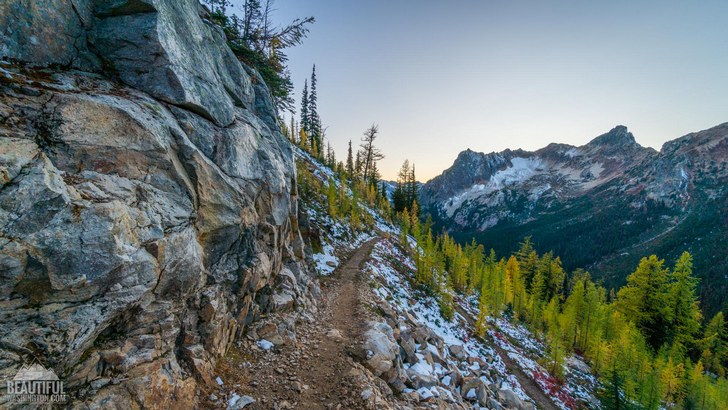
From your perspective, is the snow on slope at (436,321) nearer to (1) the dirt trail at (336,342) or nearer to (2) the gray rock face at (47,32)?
(1) the dirt trail at (336,342)

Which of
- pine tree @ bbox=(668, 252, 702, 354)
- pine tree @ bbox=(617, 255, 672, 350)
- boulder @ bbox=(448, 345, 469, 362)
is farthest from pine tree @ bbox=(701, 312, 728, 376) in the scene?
boulder @ bbox=(448, 345, 469, 362)

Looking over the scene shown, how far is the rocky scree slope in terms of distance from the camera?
4.40 metres

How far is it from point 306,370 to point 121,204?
7091 mm

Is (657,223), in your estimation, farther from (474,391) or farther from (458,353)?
(474,391)

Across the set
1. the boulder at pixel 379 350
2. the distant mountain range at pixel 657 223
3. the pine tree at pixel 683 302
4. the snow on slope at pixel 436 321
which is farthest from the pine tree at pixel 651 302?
the distant mountain range at pixel 657 223

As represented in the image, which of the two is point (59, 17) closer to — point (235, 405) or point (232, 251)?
point (232, 251)

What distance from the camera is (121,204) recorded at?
5.54 metres

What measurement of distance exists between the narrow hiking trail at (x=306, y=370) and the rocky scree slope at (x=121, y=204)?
941 mm

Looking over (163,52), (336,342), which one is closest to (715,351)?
(336,342)

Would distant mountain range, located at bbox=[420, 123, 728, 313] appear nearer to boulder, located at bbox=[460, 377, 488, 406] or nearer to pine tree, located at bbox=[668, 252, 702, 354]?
pine tree, located at bbox=[668, 252, 702, 354]

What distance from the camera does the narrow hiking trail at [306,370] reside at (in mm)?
7445

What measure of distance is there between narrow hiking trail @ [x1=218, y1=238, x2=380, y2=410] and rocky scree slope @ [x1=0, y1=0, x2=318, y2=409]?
94 centimetres

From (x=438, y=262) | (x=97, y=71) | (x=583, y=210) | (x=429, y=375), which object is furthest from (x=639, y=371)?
(x=583, y=210)

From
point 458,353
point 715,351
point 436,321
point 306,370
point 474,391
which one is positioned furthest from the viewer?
point 715,351
